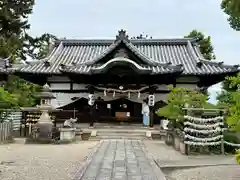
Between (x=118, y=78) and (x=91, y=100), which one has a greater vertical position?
(x=118, y=78)

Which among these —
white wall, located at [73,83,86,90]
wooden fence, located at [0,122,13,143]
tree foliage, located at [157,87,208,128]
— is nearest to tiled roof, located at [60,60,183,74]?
white wall, located at [73,83,86,90]

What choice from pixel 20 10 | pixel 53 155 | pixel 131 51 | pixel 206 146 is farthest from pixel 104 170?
pixel 20 10

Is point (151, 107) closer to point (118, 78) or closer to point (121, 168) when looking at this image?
point (118, 78)

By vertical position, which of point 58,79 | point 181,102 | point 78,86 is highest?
point 58,79

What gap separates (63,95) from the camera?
23453mm

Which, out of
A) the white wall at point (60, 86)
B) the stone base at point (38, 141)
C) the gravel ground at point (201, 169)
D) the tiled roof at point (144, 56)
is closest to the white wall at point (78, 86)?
the white wall at point (60, 86)

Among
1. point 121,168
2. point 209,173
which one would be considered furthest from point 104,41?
point 209,173

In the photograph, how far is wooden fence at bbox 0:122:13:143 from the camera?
51.1 feet

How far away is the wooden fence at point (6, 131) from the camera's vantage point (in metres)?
15.6

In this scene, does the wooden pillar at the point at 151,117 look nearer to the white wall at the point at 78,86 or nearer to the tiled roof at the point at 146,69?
the tiled roof at the point at 146,69

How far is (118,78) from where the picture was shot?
22359 millimetres

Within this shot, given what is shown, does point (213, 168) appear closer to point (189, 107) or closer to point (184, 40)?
point (189, 107)

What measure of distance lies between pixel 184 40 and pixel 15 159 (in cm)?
1985

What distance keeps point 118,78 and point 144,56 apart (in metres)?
2.12
